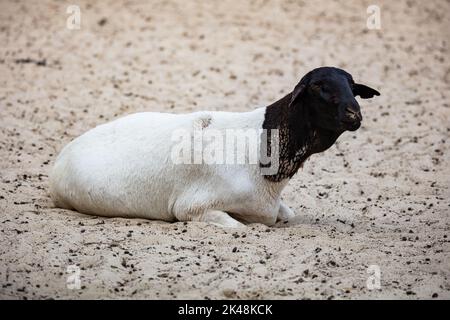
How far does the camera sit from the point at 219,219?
6430mm

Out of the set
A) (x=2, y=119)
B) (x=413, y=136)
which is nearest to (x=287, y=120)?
(x=413, y=136)

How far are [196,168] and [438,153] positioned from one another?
11.7 ft

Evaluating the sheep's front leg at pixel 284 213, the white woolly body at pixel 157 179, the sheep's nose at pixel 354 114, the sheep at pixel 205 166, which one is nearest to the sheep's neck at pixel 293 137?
the sheep at pixel 205 166

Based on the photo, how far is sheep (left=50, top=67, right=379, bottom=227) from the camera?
A: 251 inches

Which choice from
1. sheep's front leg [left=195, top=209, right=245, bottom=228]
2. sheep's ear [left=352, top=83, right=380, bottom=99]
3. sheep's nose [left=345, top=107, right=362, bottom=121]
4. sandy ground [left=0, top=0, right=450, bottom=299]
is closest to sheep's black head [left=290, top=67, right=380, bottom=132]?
sheep's nose [left=345, top=107, right=362, bottom=121]

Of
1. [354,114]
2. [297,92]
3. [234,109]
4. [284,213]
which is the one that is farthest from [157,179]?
[234,109]

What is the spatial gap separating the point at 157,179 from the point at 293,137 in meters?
1.23

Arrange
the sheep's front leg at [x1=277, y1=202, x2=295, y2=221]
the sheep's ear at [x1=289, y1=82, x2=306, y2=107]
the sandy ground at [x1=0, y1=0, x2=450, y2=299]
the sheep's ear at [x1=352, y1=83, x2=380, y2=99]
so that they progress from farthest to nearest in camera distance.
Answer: the sheep's front leg at [x1=277, y1=202, x2=295, y2=221] < the sheep's ear at [x1=352, y1=83, x2=380, y2=99] < the sheep's ear at [x1=289, y1=82, x2=306, y2=107] < the sandy ground at [x1=0, y1=0, x2=450, y2=299]

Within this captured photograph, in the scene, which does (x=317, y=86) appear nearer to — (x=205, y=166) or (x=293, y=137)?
(x=293, y=137)

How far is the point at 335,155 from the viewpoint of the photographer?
9.01 m

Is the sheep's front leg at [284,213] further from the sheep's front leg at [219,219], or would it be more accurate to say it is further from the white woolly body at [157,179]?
the sheep's front leg at [219,219]

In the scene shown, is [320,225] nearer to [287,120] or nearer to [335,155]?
[287,120]

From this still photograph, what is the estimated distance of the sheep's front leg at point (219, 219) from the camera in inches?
252

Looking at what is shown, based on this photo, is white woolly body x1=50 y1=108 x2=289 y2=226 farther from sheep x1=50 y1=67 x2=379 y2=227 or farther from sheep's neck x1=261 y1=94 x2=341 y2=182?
sheep's neck x1=261 y1=94 x2=341 y2=182
